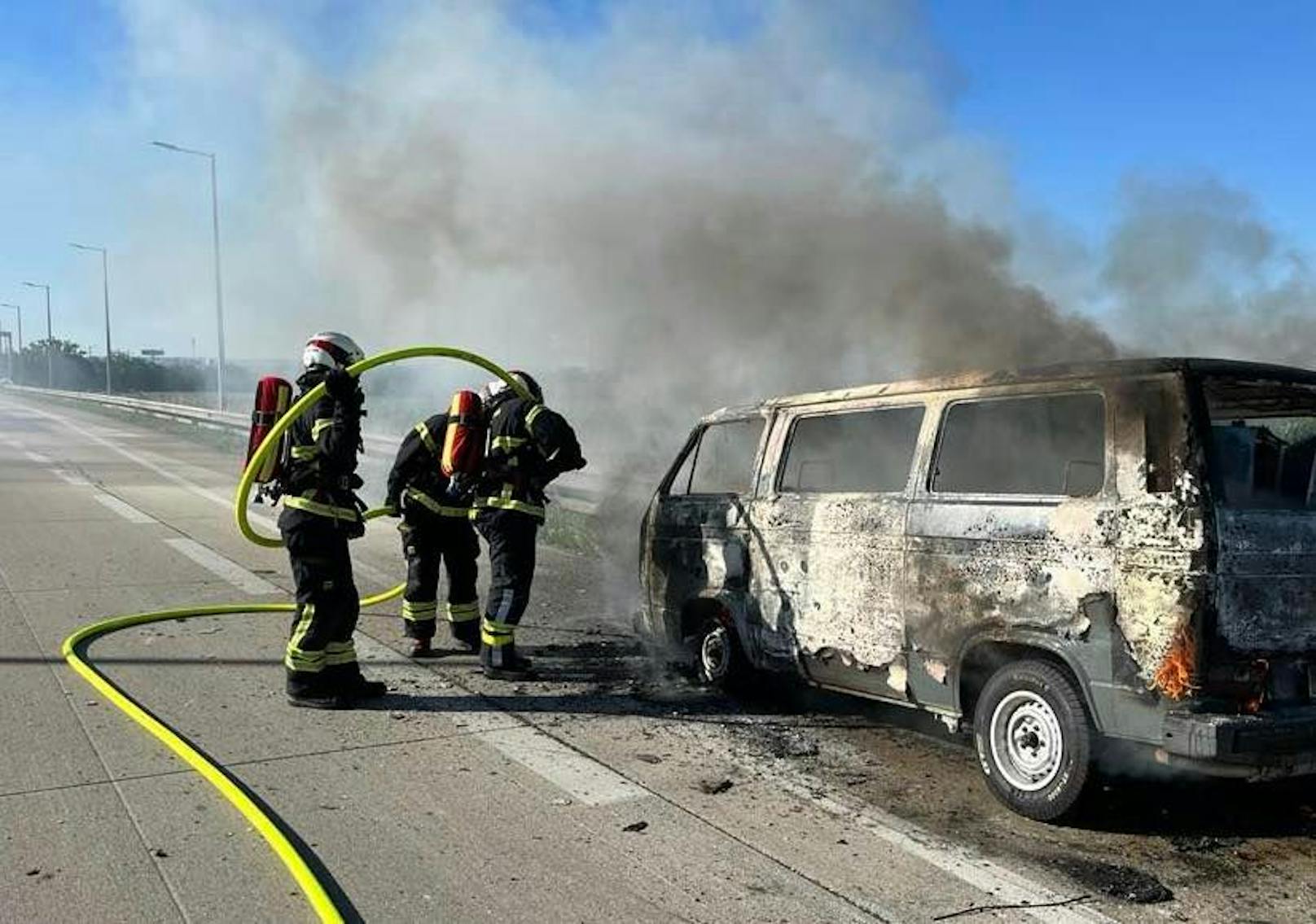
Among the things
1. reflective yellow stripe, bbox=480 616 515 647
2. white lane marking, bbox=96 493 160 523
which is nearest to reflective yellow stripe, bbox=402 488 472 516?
reflective yellow stripe, bbox=480 616 515 647

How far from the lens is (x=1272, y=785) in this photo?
4199 millimetres

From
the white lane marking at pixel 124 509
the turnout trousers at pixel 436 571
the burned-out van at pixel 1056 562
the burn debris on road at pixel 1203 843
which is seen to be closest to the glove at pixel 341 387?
the turnout trousers at pixel 436 571

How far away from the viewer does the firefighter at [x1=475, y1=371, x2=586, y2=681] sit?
222 inches

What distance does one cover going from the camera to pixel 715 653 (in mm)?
5449

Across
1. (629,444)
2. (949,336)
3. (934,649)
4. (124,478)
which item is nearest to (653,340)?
(629,444)

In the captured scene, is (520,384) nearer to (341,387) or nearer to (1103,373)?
(341,387)

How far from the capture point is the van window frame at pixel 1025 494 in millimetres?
3584

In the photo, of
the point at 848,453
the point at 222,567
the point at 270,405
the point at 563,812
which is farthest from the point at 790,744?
the point at 222,567

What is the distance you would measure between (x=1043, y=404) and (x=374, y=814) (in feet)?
9.47

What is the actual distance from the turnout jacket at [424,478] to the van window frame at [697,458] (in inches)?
46.4

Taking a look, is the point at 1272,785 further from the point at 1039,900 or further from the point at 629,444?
the point at 629,444

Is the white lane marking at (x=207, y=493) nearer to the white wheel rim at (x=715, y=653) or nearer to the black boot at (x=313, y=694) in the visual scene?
the black boot at (x=313, y=694)

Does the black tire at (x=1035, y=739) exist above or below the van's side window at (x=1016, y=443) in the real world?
below

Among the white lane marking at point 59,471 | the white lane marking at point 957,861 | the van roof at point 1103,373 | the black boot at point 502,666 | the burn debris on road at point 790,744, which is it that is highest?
the van roof at point 1103,373
